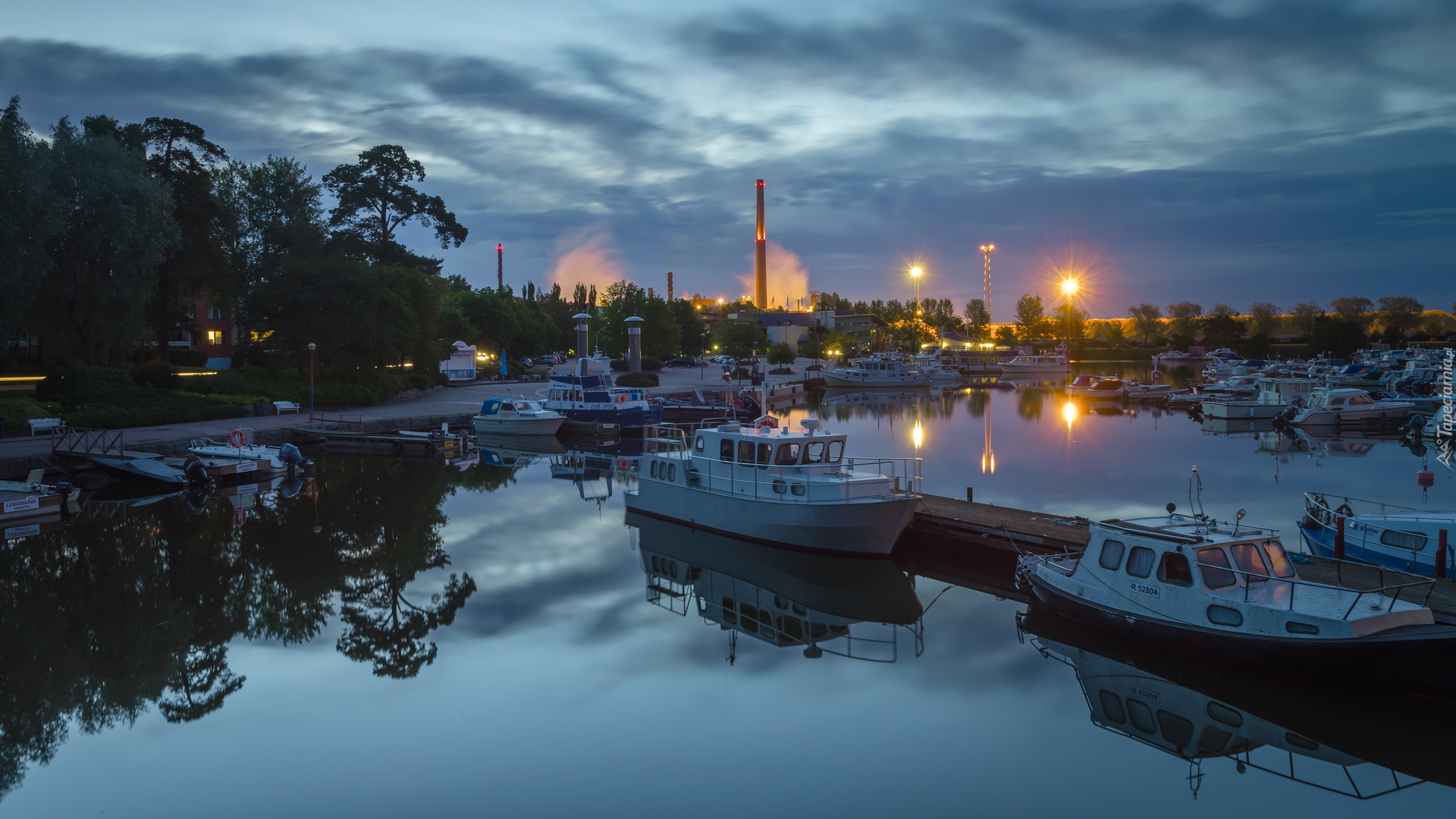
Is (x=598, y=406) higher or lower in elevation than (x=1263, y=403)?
higher

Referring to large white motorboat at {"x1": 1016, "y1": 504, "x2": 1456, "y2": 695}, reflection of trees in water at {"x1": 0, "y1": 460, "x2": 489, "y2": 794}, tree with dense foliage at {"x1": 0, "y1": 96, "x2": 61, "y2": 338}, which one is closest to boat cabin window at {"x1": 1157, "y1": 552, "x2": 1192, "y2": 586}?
large white motorboat at {"x1": 1016, "y1": 504, "x2": 1456, "y2": 695}

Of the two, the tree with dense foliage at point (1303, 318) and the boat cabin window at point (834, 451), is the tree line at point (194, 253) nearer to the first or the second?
the boat cabin window at point (834, 451)

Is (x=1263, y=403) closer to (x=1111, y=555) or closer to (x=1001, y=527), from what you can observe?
(x=1001, y=527)

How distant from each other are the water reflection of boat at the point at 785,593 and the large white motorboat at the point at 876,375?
2914 inches

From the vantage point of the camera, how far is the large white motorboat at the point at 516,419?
48.1 metres

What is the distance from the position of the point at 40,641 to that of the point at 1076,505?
87.8ft

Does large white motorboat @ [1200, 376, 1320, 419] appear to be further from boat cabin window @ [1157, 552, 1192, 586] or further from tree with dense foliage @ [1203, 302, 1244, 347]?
tree with dense foliage @ [1203, 302, 1244, 347]

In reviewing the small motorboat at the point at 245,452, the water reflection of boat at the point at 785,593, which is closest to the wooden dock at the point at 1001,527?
the water reflection of boat at the point at 785,593

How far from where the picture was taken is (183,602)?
19.2 m

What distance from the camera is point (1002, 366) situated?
124 meters

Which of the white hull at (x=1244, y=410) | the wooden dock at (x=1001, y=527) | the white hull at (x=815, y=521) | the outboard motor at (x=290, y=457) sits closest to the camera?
the wooden dock at (x=1001, y=527)

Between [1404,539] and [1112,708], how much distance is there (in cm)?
880

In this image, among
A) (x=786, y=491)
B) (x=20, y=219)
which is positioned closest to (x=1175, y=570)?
(x=786, y=491)

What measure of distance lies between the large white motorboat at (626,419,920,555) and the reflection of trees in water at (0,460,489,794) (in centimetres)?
634
